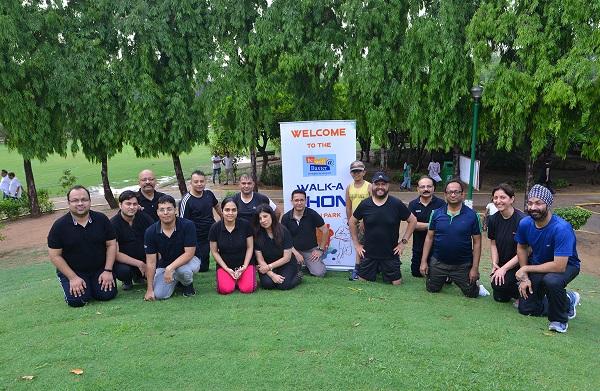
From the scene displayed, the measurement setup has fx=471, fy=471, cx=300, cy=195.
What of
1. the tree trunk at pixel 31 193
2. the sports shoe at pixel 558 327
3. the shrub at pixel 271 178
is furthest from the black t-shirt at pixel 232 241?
the shrub at pixel 271 178

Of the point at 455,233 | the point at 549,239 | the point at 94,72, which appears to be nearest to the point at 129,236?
the point at 455,233

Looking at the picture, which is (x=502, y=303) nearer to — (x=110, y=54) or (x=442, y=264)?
(x=442, y=264)

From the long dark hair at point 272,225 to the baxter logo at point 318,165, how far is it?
129cm

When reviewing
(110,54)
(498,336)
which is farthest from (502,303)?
(110,54)

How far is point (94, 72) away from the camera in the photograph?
14.6m

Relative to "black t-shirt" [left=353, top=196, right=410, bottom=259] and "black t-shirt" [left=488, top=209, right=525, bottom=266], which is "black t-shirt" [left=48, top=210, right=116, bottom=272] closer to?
"black t-shirt" [left=353, top=196, right=410, bottom=259]

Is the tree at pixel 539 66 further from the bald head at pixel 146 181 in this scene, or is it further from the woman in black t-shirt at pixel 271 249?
the bald head at pixel 146 181

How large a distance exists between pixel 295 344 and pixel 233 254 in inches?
73.7

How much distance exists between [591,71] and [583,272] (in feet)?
15.2

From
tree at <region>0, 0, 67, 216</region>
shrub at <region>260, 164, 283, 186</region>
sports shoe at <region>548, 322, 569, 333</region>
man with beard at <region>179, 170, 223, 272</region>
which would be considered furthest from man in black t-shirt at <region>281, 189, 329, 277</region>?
shrub at <region>260, 164, 283, 186</region>

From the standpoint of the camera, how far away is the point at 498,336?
4.49m

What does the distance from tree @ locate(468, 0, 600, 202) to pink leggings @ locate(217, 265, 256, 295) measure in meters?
9.10

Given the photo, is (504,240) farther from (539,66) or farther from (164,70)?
(164,70)

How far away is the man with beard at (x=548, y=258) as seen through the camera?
184 inches
